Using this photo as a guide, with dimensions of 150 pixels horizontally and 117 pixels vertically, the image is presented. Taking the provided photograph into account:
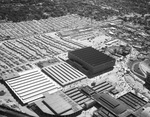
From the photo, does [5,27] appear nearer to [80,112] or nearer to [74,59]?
[74,59]

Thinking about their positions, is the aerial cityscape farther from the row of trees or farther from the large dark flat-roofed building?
the row of trees

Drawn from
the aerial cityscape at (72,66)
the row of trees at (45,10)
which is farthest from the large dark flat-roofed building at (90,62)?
the row of trees at (45,10)

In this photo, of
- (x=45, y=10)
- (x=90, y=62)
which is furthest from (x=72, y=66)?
(x=45, y=10)

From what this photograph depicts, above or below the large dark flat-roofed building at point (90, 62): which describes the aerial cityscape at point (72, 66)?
below

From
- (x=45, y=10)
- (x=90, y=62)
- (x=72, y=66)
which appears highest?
(x=90, y=62)

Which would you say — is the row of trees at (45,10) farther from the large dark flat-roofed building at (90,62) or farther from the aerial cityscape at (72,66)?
the large dark flat-roofed building at (90,62)

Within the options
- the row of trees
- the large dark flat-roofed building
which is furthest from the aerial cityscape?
the row of trees

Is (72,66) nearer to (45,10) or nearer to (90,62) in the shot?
(90,62)
